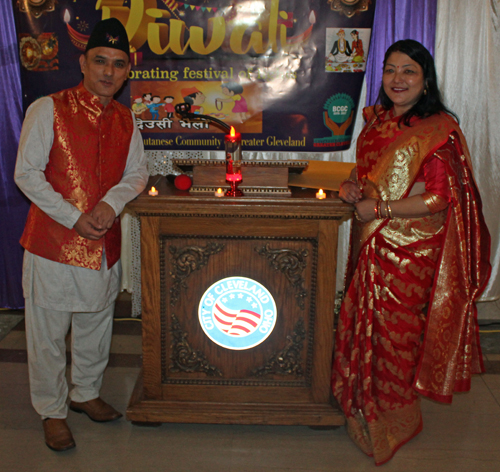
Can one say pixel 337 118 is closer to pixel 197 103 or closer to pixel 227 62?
pixel 227 62

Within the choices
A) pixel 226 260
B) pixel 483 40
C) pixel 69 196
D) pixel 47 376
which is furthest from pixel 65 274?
pixel 483 40

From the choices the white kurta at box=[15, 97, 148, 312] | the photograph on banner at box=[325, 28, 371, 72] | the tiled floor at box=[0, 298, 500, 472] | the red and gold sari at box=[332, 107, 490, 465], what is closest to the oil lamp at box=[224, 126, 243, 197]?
the white kurta at box=[15, 97, 148, 312]

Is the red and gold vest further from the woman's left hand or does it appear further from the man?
the woman's left hand

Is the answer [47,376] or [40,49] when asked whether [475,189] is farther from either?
[40,49]

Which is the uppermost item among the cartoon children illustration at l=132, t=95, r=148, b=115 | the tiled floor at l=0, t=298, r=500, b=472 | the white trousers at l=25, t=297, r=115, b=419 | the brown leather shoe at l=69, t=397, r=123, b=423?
the cartoon children illustration at l=132, t=95, r=148, b=115

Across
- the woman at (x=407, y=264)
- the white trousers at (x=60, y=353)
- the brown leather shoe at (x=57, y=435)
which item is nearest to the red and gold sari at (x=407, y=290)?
the woman at (x=407, y=264)

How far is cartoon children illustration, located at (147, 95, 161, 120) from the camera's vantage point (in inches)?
124

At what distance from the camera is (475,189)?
6.75 ft

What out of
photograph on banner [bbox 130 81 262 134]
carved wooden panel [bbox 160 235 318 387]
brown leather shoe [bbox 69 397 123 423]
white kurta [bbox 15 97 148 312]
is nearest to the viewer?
white kurta [bbox 15 97 148 312]

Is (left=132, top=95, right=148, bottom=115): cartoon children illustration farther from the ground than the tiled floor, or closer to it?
farther from the ground

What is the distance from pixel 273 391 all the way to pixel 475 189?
1.19 m

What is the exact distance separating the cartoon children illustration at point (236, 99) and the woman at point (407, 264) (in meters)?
1.07

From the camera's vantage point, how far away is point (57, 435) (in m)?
2.19

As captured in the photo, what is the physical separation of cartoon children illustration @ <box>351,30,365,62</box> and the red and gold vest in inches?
64.1
